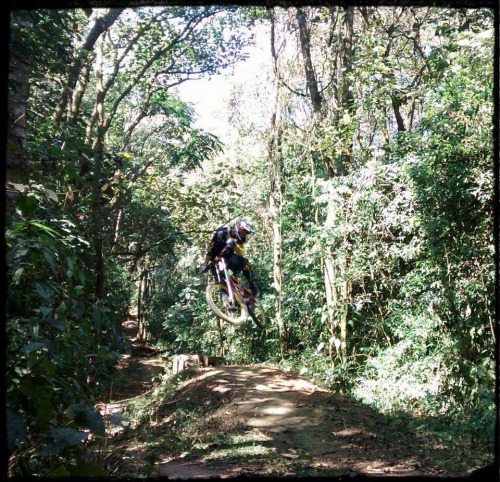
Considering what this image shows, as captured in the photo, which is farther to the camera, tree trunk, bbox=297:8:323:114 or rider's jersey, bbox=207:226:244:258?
tree trunk, bbox=297:8:323:114

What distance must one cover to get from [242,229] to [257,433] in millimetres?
2450

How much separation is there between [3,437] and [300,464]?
12.4 feet

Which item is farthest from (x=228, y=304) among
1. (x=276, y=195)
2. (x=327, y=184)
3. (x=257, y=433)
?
(x=276, y=195)

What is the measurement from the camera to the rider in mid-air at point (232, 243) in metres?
6.20

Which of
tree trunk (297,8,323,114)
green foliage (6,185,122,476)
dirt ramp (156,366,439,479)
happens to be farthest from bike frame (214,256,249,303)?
tree trunk (297,8,323,114)

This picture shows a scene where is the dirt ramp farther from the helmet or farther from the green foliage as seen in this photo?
the helmet

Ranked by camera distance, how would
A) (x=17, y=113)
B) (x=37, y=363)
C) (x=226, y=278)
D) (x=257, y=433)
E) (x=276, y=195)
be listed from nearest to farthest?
(x=37, y=363), (x=17, y=113), (x=257, y=433), (x=226, y=278), (x=276, y=195)

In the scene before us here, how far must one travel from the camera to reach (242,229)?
20.3ft

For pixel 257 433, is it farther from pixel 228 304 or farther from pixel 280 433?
pixel 228 304

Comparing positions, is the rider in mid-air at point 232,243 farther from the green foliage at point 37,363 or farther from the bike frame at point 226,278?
the green foliage at point 37,363

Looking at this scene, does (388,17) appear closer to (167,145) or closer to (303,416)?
(167,145)

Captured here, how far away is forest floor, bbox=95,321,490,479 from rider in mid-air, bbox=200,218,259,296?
203 cm

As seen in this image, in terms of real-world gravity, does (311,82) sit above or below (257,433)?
above

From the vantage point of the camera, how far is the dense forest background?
19.1 feet
